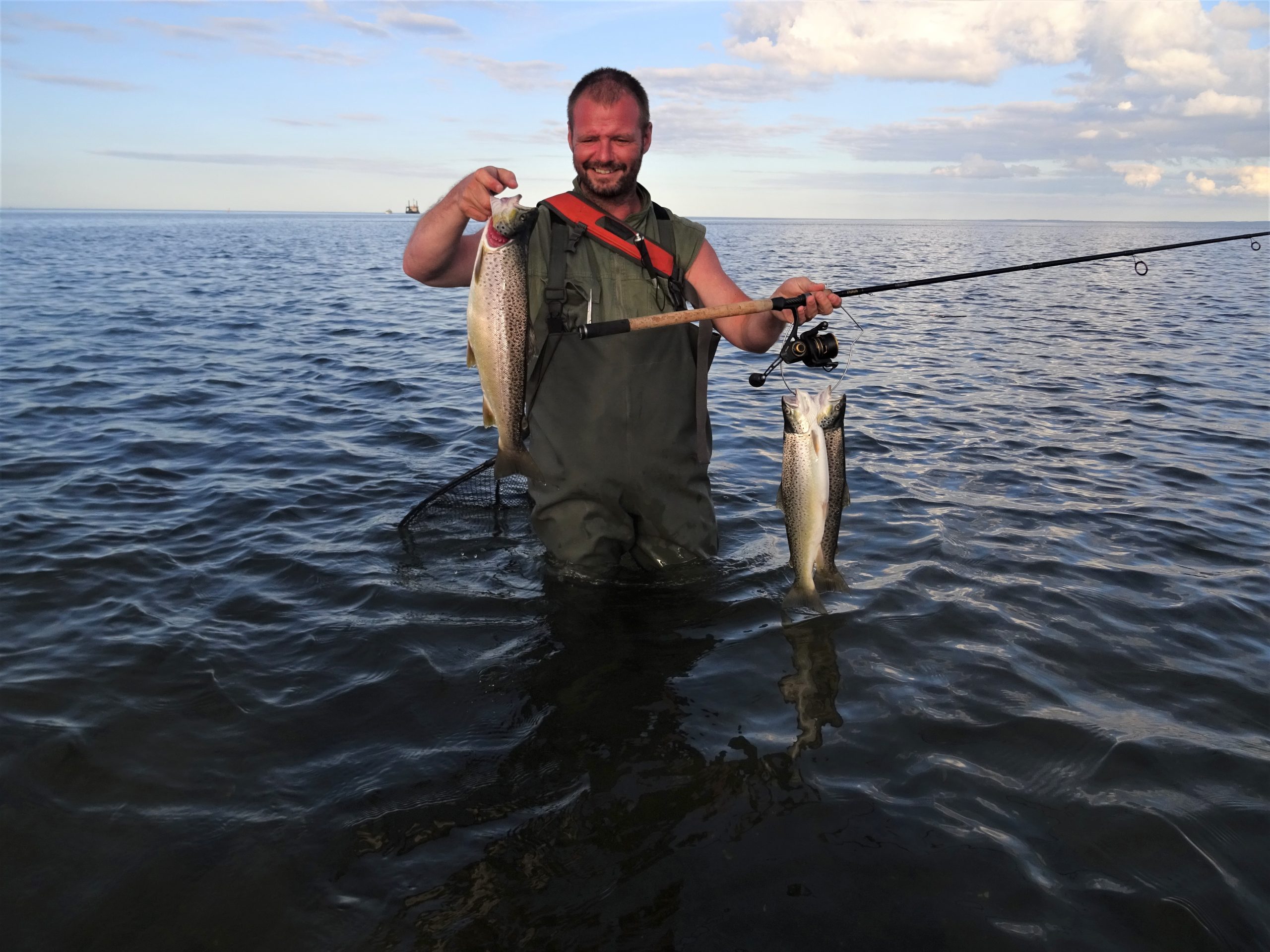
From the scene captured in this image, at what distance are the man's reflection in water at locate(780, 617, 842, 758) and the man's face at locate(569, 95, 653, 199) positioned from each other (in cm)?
306

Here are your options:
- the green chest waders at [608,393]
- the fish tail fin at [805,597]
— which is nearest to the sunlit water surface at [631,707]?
the fish tail fin at [805,597]

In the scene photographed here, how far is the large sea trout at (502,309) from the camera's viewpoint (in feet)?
13.0

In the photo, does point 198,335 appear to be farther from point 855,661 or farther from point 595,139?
point 855,661

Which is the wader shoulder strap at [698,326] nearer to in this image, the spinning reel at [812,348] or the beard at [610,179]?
the beard at [610,179]

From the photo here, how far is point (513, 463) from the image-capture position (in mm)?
4707

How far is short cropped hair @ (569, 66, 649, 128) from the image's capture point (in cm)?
503

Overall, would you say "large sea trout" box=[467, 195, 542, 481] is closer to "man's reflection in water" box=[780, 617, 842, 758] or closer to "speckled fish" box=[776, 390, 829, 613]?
"speckled fish" box=[776, 390, 829, 613]

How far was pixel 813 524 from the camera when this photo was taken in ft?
16.2

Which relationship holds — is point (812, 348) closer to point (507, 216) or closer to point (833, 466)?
point (833, 466)

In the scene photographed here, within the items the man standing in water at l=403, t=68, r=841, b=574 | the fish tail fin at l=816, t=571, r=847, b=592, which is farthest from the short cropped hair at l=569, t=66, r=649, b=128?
the fish tail fin at l=816, t=571, r=847, b=592

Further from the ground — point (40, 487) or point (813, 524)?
point (813, 524)

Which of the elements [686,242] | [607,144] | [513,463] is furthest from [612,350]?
[607,144]

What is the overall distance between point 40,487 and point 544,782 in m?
6.95

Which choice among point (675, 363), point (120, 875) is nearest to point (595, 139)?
point (675, 363)
